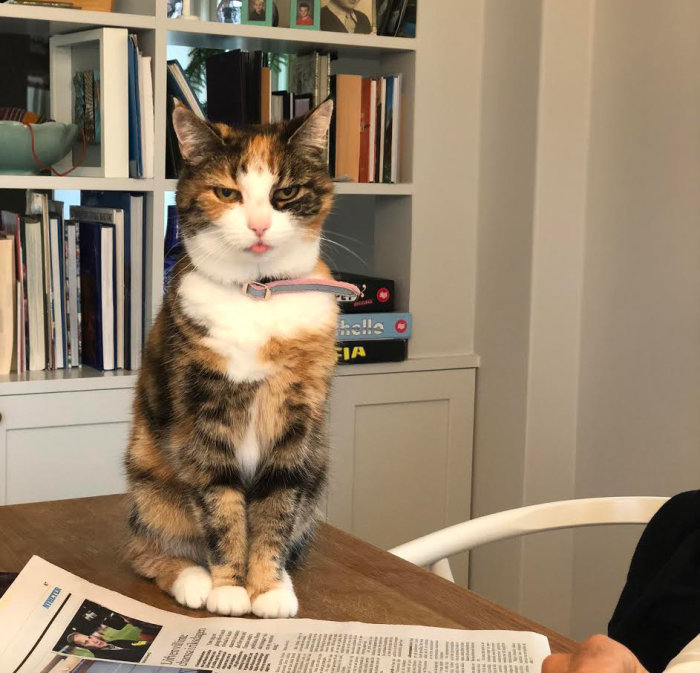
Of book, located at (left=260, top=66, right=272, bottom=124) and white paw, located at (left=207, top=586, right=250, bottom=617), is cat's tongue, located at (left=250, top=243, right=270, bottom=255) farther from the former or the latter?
book, located at (left=260, top=66, right=272, bottom=124)

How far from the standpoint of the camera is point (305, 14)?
7.13 feet

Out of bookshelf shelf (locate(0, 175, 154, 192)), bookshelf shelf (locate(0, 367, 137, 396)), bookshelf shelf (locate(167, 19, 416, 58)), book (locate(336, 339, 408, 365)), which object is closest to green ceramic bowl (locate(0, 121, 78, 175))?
bookshelf shelf (locate(0, 175, 154, 192))

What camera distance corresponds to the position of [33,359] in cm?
203

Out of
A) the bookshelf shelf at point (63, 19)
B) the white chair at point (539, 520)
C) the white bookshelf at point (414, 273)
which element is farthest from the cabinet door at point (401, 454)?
the white chair at point (539, 520)

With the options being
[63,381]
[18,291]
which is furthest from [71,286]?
[63,381]

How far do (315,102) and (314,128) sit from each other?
1094 mm

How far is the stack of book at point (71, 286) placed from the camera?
199 cm

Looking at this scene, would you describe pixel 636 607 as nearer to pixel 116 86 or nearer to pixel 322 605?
pixel 322 605

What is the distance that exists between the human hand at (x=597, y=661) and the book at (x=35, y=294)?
1.62 m

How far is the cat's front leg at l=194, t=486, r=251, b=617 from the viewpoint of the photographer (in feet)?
3.25

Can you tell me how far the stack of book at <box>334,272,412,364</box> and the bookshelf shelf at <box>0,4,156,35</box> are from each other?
678 mm

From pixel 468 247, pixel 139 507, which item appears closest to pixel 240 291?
pixel 139 507

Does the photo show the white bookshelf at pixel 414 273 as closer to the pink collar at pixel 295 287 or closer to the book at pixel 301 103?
the book at pixel 301 103

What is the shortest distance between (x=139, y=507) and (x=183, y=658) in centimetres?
26
